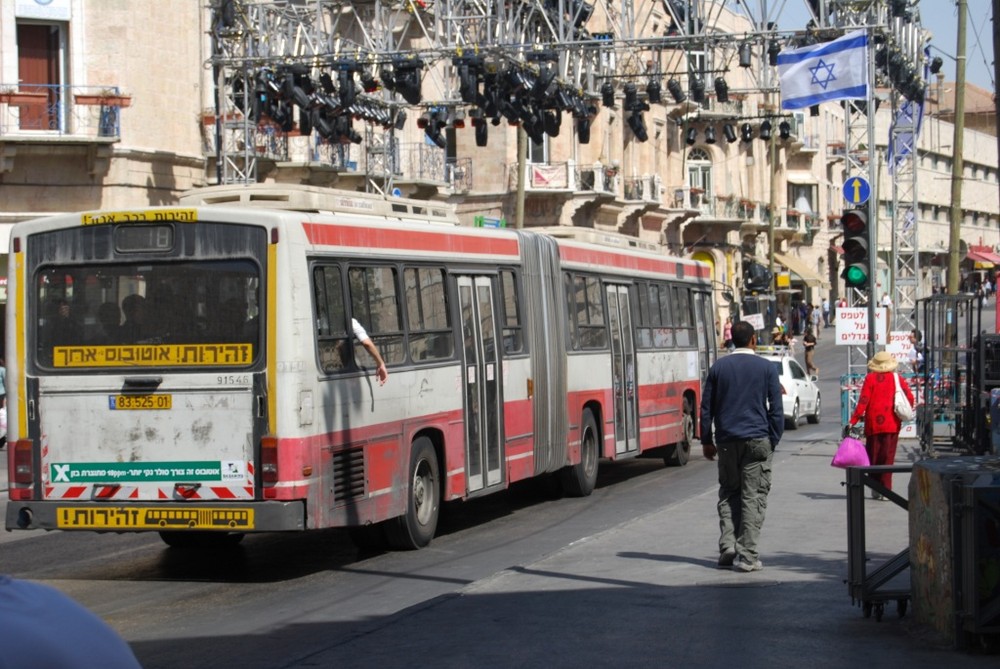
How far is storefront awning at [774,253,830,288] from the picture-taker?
78562 mm

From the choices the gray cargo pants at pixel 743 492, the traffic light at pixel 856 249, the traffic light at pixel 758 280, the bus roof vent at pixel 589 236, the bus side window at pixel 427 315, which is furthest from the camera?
the traffic light at pixel 758 280

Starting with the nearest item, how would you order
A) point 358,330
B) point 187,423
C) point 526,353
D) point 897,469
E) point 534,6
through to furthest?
point 897,469 < point 187,423 < point 358,330 < point 526,353 < point 534,6

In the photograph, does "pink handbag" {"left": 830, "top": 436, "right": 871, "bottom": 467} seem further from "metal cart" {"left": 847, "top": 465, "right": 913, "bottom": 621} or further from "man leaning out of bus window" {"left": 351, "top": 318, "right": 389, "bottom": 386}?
"metal cart" {"left": 847, "top": 465, "right": 913, "bottom": 621}

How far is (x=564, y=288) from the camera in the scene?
1827 centimetres

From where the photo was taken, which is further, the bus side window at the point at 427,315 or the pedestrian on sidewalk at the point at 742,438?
the bus side window at the point at 427,315

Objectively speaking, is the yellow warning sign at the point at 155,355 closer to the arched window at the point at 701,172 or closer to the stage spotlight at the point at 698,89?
the stage spotlight at the point at 698,89

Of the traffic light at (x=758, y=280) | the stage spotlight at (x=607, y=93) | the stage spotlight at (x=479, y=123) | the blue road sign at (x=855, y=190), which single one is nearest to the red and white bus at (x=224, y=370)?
the blue road sign at (x=855, y=190)

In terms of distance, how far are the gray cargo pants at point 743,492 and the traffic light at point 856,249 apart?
5.53 meters

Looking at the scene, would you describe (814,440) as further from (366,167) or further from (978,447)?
(366,167)

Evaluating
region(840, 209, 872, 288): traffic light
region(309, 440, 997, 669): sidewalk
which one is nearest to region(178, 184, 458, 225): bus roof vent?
region(309, 440, 997, 669): sidewalk

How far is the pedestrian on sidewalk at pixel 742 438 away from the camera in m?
11.0

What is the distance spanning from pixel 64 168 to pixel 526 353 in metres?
18.8

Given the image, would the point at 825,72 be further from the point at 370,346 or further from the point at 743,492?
the point at 743,492

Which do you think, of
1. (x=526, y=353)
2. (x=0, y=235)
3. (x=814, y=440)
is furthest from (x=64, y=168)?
(x=526, y=353)
